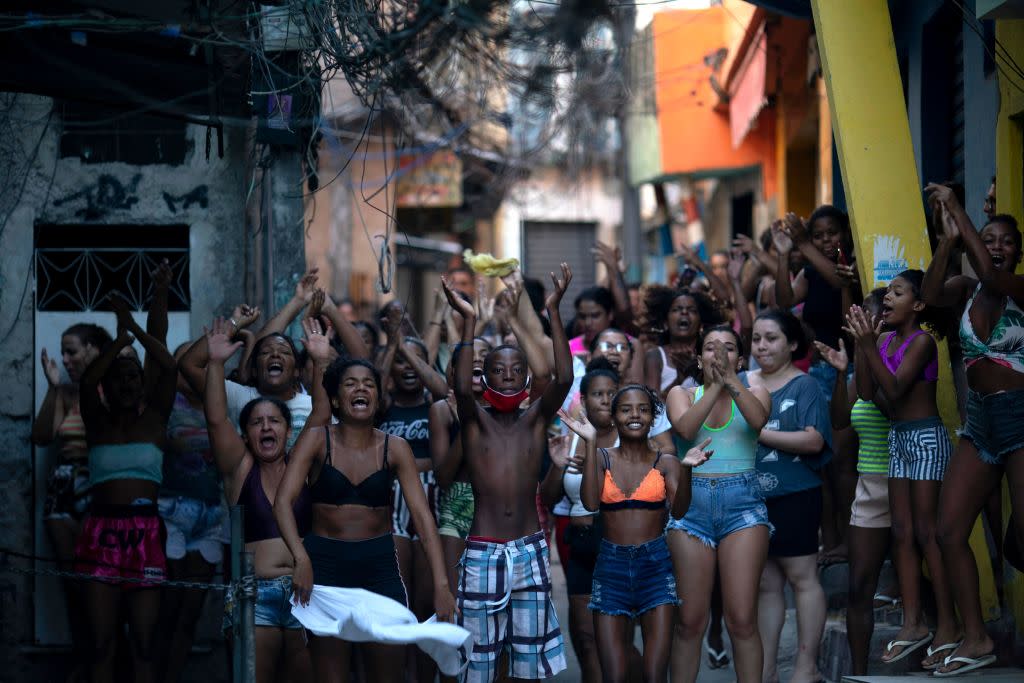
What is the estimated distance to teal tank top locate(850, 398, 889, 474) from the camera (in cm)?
688

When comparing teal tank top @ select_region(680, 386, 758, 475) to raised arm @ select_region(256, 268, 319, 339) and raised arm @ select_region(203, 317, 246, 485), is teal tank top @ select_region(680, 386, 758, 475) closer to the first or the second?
raised arm @ select_region(203, 317, 246, 485)

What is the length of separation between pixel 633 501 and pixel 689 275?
176 inches

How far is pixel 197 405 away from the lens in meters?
8.05

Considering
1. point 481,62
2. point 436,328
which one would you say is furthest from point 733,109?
point 436,328

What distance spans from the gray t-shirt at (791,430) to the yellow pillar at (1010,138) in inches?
37.9

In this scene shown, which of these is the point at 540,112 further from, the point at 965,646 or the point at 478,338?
the point at 965,646

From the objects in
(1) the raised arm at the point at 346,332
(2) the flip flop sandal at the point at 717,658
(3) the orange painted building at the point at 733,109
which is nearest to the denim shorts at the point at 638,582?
(2) the flip flop sandal at the point at 717,658

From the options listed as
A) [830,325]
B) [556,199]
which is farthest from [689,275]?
[556,199]

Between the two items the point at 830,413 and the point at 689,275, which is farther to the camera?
the point at 689,275

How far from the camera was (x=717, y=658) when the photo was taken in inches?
310

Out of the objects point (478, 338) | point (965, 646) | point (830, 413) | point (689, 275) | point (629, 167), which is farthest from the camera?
point (629, 167)

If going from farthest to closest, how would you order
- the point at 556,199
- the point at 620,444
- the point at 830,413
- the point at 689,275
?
the point at 556,199 < the point at 689,275 < the point at 830,413 < the point at 620,444

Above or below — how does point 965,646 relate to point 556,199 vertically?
below

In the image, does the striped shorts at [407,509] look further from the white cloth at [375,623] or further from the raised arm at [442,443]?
the white cloth at [375,623]
